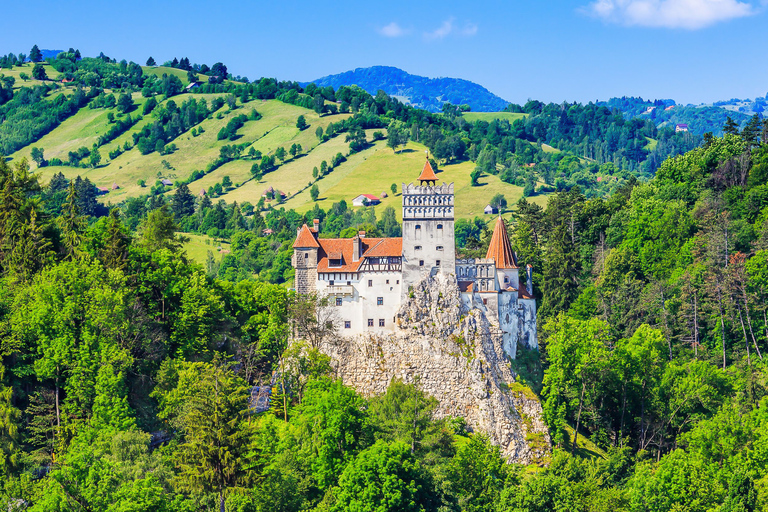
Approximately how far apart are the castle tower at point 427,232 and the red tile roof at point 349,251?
4.57 feet

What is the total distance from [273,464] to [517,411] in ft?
75.9

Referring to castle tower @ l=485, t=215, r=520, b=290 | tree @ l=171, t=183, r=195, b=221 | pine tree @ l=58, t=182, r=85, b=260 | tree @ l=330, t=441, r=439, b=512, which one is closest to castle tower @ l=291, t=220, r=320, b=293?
castle tower @ l=485, t=215, r=520, b=290

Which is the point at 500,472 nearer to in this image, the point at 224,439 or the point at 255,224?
the point at 224,439

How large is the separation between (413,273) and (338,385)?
1227 cm

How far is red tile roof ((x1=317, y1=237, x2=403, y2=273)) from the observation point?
7488cm

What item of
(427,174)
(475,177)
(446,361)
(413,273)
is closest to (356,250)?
(413,273)

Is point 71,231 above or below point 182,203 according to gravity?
below

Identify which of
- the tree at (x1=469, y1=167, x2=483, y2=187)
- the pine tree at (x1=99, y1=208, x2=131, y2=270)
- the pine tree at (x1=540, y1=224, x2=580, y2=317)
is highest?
the tree at (x1=469, y1=167, x2=483, y2=187)

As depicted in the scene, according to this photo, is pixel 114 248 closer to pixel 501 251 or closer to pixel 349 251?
pixel 349 251

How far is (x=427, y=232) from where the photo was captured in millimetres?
74438

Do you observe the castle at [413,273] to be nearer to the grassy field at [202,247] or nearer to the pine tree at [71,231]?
the pine tree at [71,231]

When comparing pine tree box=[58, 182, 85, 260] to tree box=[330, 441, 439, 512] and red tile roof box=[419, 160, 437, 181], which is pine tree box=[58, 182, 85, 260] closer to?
tree box=[330, 441, 439, 512]

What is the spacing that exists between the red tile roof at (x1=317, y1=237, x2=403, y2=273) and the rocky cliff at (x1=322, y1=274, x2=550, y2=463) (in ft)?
13.7

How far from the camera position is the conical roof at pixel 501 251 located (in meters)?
75.6
